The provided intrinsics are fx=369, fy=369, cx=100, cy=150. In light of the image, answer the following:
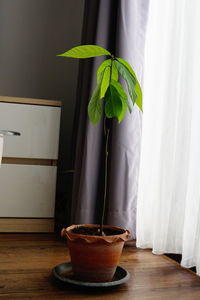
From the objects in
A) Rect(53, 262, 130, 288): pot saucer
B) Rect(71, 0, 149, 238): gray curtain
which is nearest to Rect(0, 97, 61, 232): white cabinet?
Rect(71, 0, 149, 238): gray curtain

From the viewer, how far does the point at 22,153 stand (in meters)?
2.00

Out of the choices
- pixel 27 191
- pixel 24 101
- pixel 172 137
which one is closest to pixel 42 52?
pixel 24 101

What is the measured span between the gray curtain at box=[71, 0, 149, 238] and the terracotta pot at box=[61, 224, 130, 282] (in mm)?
522

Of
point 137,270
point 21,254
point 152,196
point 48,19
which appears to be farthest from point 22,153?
point 48,19

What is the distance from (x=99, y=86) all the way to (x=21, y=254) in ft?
2.66

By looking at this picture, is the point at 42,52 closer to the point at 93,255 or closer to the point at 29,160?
the point at 29,160

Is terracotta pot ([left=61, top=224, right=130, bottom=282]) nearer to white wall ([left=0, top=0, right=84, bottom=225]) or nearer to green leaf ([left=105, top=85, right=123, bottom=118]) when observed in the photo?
green leaf ([left=105, top=85, right=123, bottom=118])

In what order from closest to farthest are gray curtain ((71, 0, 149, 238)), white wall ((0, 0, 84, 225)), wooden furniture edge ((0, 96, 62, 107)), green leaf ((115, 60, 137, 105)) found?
1. green leaf ((115, 60, 137, 105))
2. gray curtain ((71, 0, 149, 238))
3. wooden furniture edge ((0, 96, 62, 107))
4. white wall ((0, 0, 84, 225))

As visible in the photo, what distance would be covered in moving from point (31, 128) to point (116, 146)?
1.76 ft

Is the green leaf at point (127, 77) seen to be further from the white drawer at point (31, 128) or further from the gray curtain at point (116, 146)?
the white drawer at point (31, 128)

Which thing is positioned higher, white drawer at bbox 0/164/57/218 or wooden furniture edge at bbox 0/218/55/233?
white drawer at bbox 0/164/57/218

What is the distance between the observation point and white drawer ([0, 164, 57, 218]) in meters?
1.98

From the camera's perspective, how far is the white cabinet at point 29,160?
77.9 inches

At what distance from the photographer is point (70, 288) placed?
1.17m
